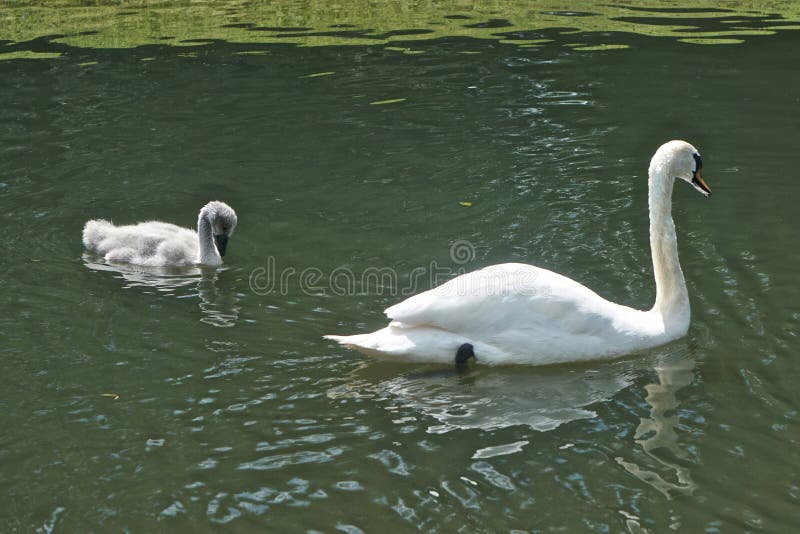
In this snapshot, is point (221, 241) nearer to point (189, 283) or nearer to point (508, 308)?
point (189, 283)

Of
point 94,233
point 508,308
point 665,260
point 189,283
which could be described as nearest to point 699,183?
point 665,260

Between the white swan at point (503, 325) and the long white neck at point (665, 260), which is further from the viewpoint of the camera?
the long white neck at point (665, 260)

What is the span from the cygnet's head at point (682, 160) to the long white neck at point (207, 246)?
3442 mm

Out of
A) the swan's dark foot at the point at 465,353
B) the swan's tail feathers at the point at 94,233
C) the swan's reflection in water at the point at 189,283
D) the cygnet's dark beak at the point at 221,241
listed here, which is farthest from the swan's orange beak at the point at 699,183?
the swan's tail feathers at the point at 94,233

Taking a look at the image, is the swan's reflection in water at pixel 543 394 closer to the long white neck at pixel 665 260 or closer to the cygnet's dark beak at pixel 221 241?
the long white neck at pixel 665 260

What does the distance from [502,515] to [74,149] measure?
7400 mm

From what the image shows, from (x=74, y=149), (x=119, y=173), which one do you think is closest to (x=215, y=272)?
(x=119, y=173)

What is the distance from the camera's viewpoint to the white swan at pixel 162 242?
8.49 metres

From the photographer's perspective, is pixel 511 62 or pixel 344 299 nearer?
pixel 344 299

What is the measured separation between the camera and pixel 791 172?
957 centimetres

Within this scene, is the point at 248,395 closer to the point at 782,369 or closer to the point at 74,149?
the point at 782,369

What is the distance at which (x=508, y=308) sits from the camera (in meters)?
6.26

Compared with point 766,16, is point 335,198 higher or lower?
lower

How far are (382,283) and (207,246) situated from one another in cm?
162
